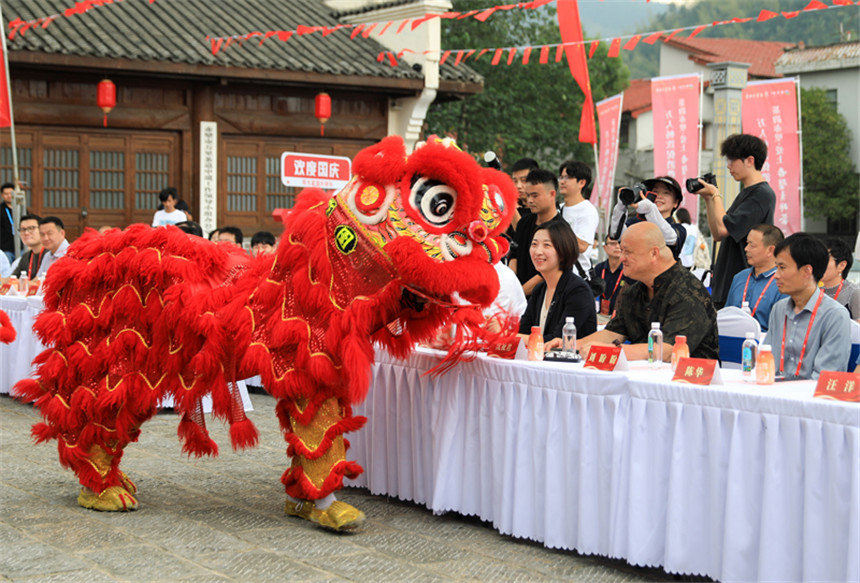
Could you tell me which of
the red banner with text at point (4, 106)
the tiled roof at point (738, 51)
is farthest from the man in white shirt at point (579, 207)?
the tiled roof at point (738, 51)

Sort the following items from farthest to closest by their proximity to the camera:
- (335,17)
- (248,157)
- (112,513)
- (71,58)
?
(335,17)
(248,157)
(71,58)
(112,513)

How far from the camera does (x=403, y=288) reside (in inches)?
175

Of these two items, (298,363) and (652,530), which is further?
(298,363)

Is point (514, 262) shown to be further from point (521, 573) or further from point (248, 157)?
point (248, 157)

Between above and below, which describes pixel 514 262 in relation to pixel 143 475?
above

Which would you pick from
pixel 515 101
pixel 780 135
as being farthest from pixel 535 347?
pixel 515 101

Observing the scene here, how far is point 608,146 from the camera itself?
15523 mm

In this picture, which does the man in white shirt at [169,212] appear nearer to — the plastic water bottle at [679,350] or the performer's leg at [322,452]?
the performer's leg at [322,452]

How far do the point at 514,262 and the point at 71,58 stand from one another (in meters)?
8.10

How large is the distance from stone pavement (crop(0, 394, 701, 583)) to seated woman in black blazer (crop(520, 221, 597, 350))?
1066 millimetres

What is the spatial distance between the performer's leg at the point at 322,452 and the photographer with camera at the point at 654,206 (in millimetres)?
2216

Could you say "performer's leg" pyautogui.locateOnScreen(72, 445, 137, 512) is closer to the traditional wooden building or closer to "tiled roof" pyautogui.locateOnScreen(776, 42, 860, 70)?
the traditional wooden building

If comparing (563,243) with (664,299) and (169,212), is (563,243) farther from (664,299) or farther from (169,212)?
(169,212)

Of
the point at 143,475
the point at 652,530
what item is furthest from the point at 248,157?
the point at 652,530
